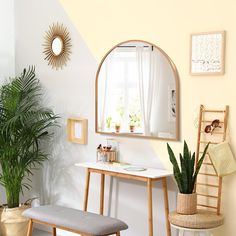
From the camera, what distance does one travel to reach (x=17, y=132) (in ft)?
15.9

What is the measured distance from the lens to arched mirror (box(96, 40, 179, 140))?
4.10m

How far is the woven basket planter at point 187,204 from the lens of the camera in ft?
11.9

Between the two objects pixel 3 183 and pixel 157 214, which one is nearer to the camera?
pixel 157 214

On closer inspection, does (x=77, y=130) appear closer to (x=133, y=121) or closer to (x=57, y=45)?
(x=133, y=121)

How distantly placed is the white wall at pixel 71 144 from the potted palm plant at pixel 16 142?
0.23 metres

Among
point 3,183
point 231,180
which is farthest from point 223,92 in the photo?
point 3,183

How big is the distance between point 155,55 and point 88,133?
3.57ft

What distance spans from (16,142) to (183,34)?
6.38ft

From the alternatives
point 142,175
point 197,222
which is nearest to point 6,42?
point 142,175

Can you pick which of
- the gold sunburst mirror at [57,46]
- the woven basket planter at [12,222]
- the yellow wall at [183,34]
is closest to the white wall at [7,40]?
the gold sunburst mirror at [57,46]

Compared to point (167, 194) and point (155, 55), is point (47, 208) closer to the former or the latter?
point (167, 194)

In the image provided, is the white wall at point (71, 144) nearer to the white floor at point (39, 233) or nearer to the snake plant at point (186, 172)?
the white floor at point (39, 233)

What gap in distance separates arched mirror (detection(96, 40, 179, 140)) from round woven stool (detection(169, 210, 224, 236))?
2.39 ft

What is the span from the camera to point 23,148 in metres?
4.89
